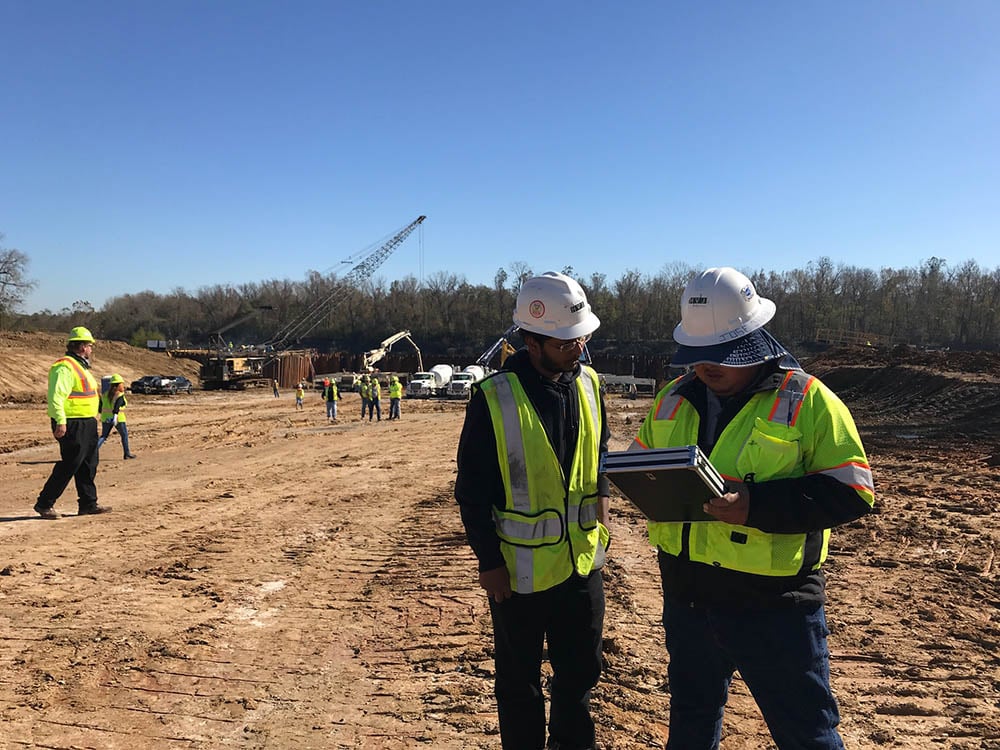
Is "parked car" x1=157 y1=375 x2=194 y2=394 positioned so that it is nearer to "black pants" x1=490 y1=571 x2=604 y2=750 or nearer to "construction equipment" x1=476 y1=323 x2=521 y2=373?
"construction equipment" x1=476 y1=323 x2=521 y2=373

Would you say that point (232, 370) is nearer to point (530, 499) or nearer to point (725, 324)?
point (530, 499)

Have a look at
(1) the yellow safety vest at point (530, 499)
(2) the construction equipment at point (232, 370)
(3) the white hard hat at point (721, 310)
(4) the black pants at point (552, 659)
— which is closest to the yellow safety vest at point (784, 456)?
(3) the white hard hat at point (721, 310)

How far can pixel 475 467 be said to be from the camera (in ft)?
9.00

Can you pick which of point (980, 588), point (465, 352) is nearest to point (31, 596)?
point (980, 588)

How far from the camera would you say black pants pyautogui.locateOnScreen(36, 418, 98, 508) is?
7824mm

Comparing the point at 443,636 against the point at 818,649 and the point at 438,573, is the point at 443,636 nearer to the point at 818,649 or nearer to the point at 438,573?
the point at 438,573

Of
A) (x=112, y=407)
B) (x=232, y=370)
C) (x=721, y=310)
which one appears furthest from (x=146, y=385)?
(x=721, y=310)

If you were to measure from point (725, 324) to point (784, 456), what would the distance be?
0.50 m

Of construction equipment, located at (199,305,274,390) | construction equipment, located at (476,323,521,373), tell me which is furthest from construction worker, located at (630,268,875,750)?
construction equipment, located at (199,305,274,390)

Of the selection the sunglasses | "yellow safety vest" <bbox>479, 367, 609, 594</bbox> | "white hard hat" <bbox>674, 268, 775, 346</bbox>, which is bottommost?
"yellow safety vest" <bbox>479, 367, 609, 594</bbox>

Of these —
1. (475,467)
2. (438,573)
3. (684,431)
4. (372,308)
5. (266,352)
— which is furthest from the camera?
(372,308)

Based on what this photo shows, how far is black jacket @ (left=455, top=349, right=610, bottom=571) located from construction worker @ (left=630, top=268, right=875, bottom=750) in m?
0.56

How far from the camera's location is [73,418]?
788 cm

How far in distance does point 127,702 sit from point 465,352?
81.3 metres
